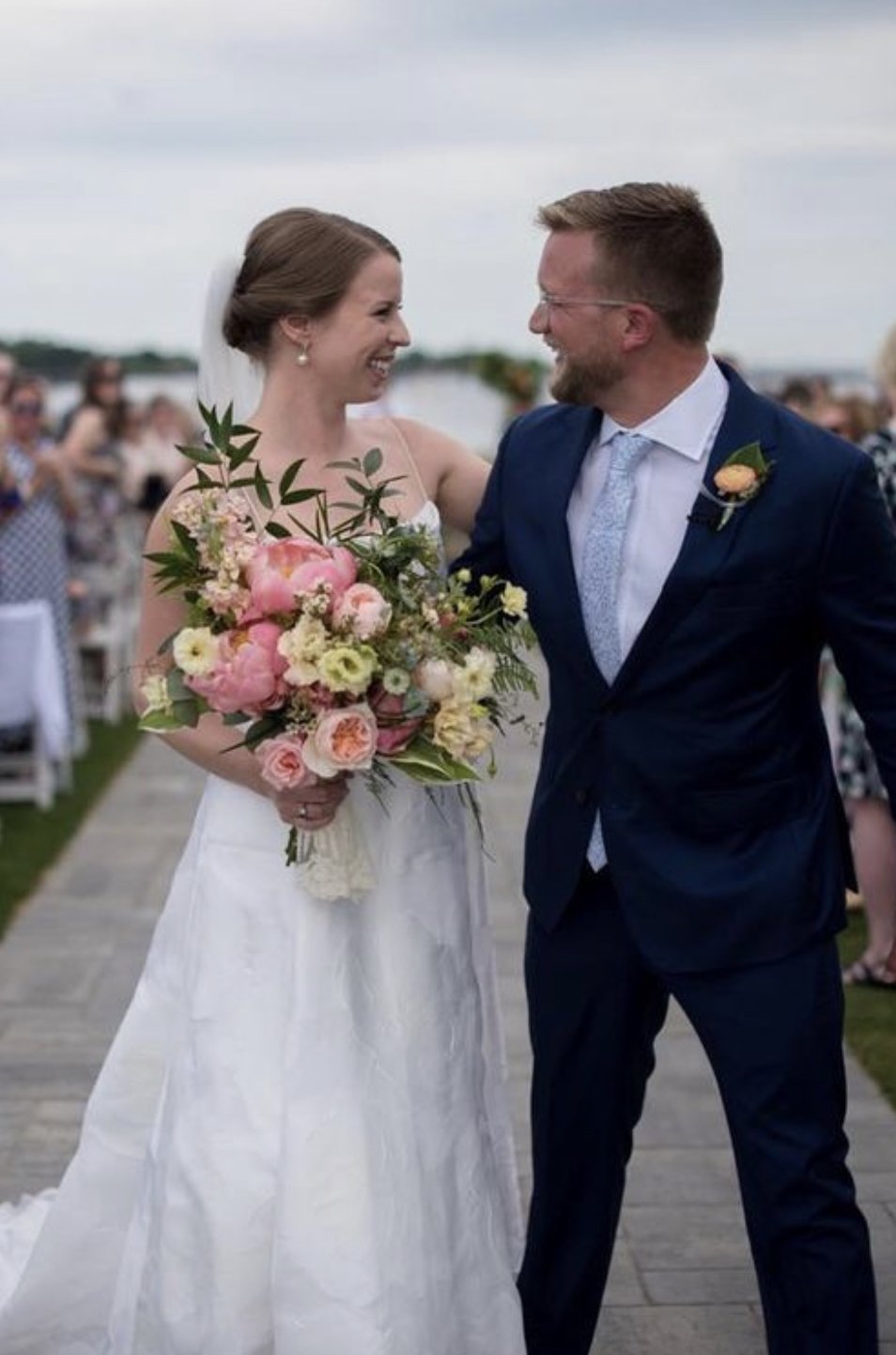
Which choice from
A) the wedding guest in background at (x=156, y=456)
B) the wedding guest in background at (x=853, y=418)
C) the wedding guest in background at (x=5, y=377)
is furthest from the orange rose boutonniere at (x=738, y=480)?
the wedding guest in background at (x=156, y=456)

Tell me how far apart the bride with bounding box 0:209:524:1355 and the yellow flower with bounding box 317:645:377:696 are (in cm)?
29

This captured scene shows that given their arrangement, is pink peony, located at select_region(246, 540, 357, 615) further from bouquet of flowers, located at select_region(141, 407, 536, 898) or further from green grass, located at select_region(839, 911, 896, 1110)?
green grass, located at select_region(839, 911, 896, 1110)

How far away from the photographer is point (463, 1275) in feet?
14.0

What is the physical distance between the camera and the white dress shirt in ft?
13.1

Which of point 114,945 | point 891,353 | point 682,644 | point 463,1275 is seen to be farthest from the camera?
point 114,945

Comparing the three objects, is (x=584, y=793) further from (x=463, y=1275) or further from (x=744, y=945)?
(x=463, y=1275)

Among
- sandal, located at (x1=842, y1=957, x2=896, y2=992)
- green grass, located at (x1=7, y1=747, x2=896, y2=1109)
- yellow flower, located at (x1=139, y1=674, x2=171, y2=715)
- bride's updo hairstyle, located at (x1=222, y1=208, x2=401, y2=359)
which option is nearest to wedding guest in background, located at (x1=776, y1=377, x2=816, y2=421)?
green grass, located at (x1=7, y1=747, x2=896, y2=1109)

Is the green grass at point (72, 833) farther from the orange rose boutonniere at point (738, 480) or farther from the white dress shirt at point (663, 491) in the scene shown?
the orange rose boutonniere at point (738, 480)

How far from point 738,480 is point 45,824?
26.0ft

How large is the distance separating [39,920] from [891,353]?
3731 mm

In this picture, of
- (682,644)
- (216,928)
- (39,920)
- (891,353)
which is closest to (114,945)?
(39,920)

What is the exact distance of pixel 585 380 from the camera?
13.3 ft

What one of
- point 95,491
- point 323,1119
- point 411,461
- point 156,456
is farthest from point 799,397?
point 323,1119

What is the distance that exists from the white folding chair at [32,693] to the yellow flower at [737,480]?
7839mm
